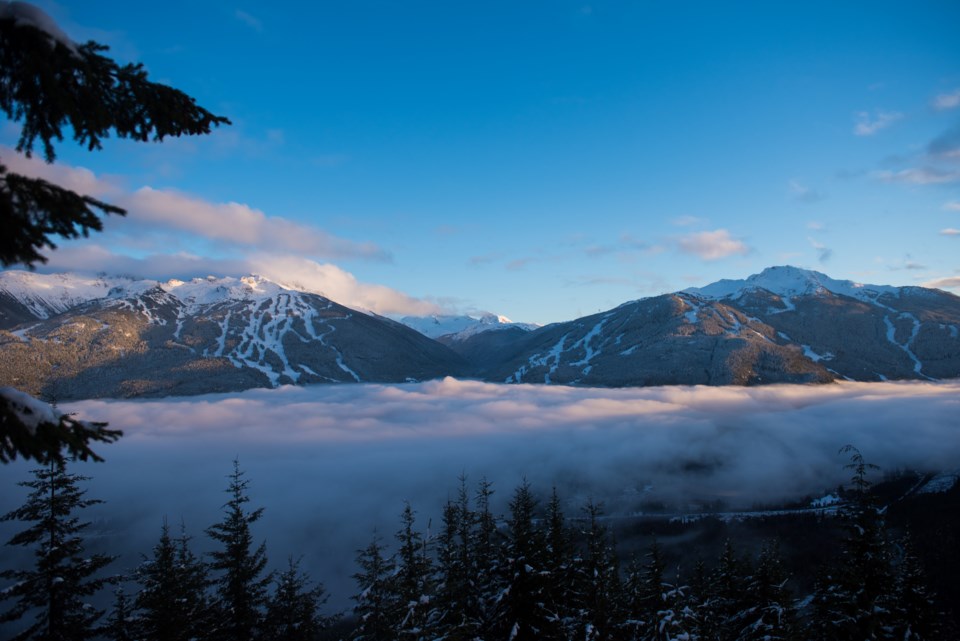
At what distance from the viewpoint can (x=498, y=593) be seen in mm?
23844

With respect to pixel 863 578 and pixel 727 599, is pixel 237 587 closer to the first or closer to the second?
pixel 727 599

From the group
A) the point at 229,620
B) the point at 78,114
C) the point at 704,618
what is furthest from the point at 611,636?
the point at 78,114

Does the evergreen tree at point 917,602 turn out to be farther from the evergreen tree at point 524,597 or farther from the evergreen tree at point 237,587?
the evergreen tree at point 237,587

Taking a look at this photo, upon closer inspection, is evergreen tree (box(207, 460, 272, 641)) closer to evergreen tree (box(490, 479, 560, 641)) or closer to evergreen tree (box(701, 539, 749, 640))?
evergreen tree (box(490, 479, 560, 641))

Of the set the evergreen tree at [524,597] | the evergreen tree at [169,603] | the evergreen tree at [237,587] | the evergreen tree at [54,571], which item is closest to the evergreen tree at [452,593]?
the evergreen tree at [524,597]

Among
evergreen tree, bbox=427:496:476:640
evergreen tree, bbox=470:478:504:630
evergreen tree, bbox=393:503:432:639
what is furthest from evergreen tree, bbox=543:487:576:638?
evergreen tree, bbox=393:503:432:639

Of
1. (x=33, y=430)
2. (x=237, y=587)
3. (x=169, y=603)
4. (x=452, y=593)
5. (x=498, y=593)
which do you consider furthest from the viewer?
(x=237, y=587)

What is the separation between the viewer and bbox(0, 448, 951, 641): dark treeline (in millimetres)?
19906

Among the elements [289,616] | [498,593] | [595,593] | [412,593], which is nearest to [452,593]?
[412,593]

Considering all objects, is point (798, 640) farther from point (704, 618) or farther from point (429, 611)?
point (429, 611)

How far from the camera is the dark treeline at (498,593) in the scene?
19906 mm

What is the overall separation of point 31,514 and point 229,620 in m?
14.9

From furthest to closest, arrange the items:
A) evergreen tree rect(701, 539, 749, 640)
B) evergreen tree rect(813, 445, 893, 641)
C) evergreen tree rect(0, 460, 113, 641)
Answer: evergreen tree rect(701, 539, 749, 640), evergreen tree rect(813, 445, 893, 641), evergreen tree rect(0, 460, 113, 641)

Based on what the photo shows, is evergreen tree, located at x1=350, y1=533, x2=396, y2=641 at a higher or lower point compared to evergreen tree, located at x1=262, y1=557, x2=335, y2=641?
higher
